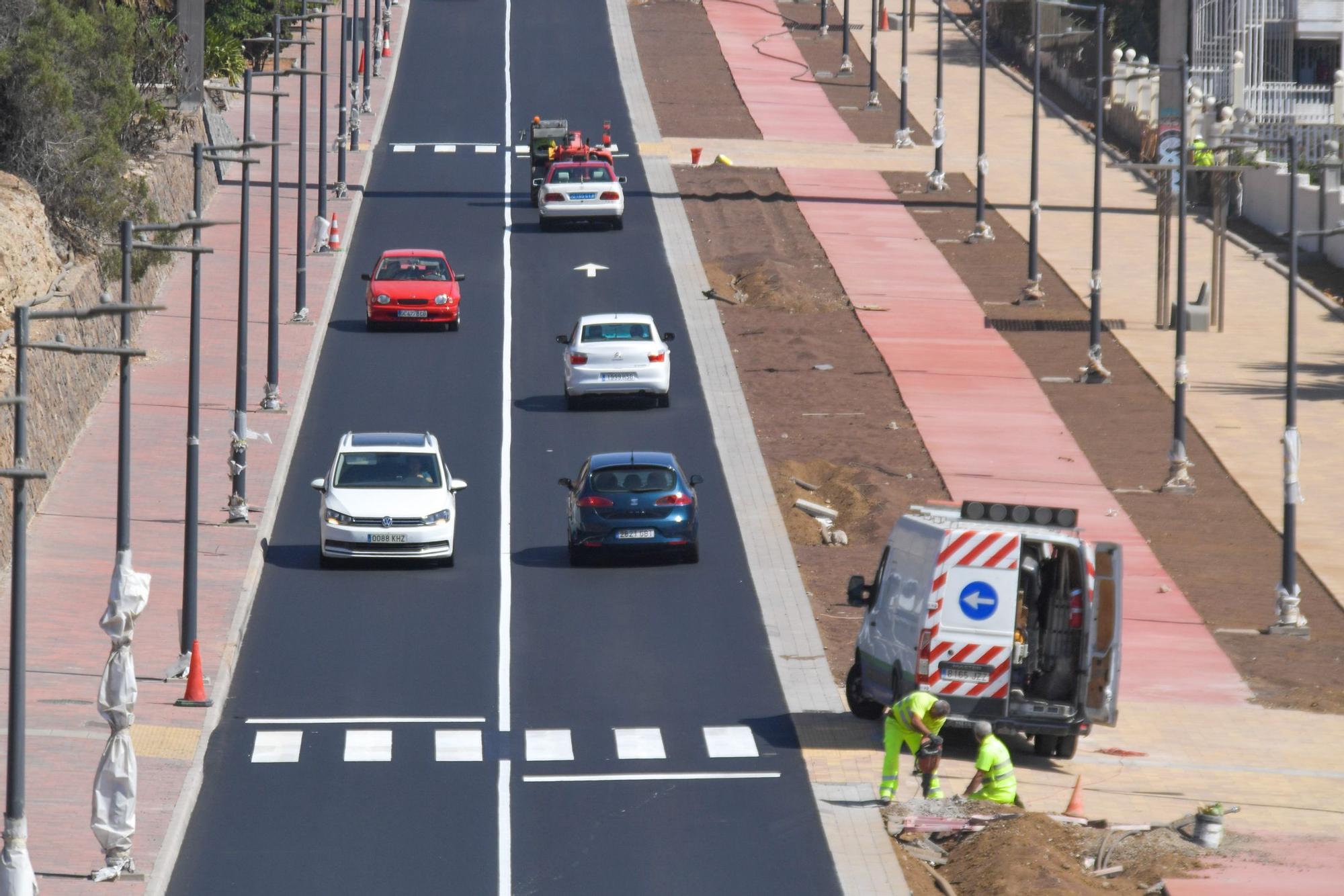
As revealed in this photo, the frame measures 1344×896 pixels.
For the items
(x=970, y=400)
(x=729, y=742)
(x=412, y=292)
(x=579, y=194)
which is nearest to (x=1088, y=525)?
(x=970, y=400)

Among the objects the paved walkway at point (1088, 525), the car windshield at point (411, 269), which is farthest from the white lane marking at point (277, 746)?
the car windshield at point (411, 269)

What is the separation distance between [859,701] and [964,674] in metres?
2.71

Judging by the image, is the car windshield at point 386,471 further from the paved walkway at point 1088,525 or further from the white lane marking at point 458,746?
the paved walkway at point 1088,525

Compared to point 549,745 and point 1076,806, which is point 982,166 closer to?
point 549,745

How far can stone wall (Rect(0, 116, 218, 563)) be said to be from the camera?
3259 centimetres

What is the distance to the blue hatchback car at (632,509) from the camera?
3192 cm

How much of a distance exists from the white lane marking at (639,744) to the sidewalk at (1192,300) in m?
11.1

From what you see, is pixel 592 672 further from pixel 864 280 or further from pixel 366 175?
pixel 366 175

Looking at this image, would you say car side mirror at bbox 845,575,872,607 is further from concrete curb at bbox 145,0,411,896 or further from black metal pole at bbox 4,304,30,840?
black metal pole at bbox 4,304,30,840

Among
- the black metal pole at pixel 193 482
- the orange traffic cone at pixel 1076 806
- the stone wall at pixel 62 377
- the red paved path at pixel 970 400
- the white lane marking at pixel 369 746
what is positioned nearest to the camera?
the orange traffic cone at pixel 1076 806

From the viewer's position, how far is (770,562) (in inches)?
1305

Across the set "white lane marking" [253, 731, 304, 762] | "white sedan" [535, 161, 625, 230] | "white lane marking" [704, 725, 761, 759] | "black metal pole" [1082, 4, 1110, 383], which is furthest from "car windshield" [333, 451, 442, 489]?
"white sedan" [535, 161, 625, 230]

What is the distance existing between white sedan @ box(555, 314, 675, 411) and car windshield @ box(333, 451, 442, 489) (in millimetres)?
8520

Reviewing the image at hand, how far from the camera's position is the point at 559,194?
57.5 metres
